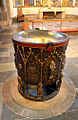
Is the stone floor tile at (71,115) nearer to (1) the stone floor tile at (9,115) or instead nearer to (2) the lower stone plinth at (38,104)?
(2) the lower stone plinth at (38,104)

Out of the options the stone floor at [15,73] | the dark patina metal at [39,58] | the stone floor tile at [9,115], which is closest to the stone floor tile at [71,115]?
the stone floor at [15,73]

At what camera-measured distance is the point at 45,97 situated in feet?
6.49

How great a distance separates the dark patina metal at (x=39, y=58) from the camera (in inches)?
59.6

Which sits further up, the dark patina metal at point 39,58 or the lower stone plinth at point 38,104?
the dark patina metal at point 39,58

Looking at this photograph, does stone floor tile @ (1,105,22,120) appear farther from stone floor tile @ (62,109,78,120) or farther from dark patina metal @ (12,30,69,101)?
stone floor tile @ (62,109,78,120)

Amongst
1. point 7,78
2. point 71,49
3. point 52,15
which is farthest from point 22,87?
point 52,15

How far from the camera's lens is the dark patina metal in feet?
4.97

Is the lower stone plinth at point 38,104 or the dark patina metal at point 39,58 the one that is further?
the lower stone plinth at point 38,104

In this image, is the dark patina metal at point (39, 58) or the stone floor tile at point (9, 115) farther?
the stone floor tile at point (9, 115)

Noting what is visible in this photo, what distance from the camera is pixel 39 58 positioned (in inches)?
63.3

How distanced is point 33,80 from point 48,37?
79 cm

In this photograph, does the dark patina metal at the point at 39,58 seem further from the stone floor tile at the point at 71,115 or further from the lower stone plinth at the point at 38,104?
the stone floor tile at the point at 71,115

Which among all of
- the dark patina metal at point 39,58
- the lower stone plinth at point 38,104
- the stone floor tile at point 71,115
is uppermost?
the dark patina metal at point 39,58

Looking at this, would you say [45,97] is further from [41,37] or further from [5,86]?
[41,37]
